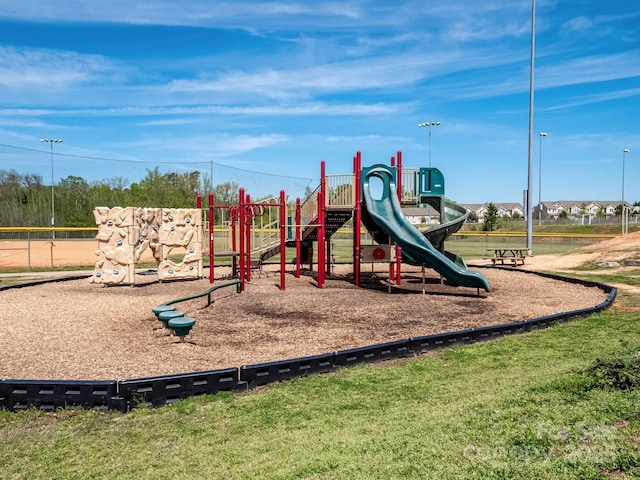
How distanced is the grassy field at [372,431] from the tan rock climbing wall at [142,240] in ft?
36.2

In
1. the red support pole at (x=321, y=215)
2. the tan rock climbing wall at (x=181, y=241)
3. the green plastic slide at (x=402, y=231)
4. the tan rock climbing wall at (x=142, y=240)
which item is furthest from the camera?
the tan rock climbing wall at (x=181, y=241)

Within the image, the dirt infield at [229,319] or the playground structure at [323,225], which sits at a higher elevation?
the playground structure at [323,225]

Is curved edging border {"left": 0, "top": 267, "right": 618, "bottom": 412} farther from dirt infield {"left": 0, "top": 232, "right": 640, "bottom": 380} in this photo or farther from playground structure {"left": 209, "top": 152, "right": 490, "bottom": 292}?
playground structure {"left": 209, "top": 152, "right": 490, "bottom": 292}

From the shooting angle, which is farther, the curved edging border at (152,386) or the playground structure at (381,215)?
the playground structure at (381,215)

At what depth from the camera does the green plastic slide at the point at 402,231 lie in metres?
14.1

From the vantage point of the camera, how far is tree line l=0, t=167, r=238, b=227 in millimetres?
40750

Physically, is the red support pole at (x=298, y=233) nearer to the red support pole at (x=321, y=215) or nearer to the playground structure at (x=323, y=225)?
the playground structure at (x=323, y=225)

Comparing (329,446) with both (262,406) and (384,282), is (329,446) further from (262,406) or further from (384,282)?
(384,282)

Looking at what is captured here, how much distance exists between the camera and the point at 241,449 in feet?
14.4

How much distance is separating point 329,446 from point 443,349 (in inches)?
163

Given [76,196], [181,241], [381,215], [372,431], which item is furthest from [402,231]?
[76,196]

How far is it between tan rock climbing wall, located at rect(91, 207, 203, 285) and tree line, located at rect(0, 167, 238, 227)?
75.0 feet

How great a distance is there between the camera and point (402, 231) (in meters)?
14.9

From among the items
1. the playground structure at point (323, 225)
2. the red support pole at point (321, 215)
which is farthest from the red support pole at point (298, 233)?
the red support pole at point (321, 215)
